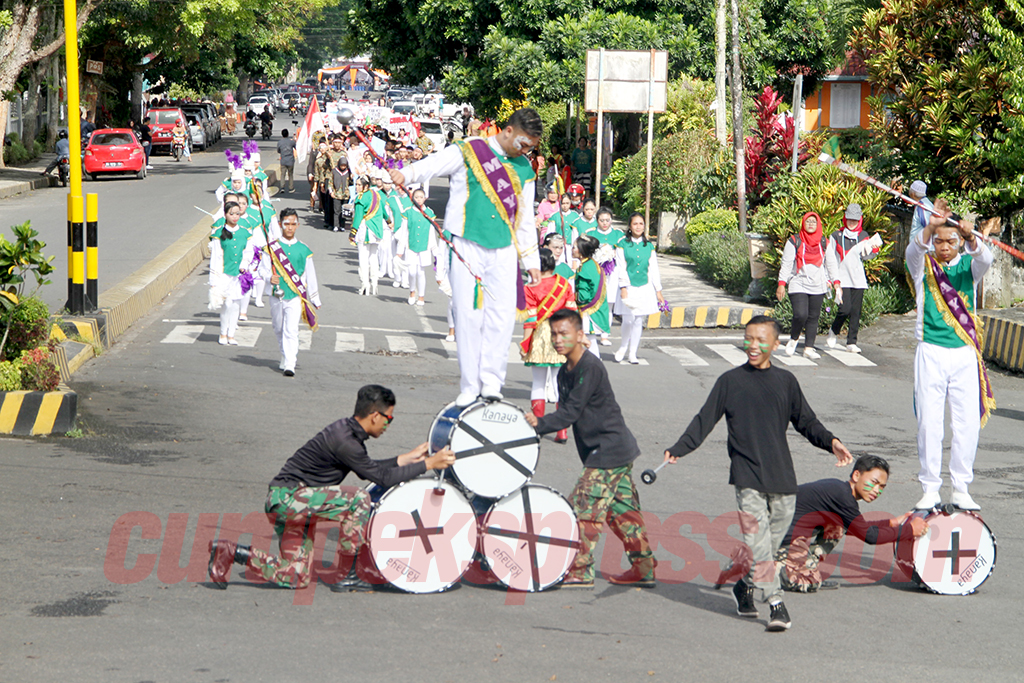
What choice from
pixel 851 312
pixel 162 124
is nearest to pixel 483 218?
pixel 851 312

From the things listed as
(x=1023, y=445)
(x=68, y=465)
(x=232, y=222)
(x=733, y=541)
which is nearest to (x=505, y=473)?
(x=733, y=541)

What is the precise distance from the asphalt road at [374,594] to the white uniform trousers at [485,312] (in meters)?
1.33

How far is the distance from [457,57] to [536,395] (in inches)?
804

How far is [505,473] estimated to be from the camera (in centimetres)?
650

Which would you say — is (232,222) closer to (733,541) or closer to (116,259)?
(116,259)

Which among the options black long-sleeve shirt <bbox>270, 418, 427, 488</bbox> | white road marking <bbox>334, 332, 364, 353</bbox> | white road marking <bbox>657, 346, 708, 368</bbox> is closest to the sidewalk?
white road marking <bbox>334, 332, 364, 353</bbox>

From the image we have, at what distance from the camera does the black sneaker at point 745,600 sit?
632cm

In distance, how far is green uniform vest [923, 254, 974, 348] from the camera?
7.86m

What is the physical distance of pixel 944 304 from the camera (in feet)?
25.8

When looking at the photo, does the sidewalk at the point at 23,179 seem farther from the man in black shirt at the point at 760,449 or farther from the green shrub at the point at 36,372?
the man in black shirt at the point at 760,449

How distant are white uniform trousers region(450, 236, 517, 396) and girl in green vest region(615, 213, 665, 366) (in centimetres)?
762

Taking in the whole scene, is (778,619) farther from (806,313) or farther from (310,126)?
(806,313)

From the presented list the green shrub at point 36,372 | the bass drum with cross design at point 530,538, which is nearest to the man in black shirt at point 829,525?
the bass drum with cross design at point 530,538

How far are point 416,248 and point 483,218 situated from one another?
12.2 m
